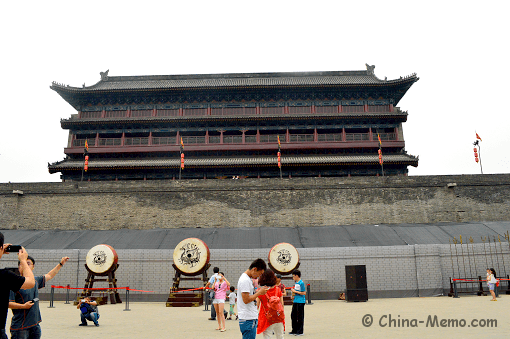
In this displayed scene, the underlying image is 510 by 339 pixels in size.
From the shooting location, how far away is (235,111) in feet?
111

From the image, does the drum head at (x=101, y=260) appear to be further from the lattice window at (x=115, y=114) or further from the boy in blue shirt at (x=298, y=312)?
the lattice window at (x=115, y=114)

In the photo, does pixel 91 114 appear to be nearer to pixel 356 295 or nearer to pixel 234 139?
pixel 234 139

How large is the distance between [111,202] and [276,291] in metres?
21.3

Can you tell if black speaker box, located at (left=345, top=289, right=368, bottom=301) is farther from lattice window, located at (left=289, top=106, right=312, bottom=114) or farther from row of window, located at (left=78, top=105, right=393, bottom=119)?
lattice window, located at (left=289, top=106, right=312, bottom=114)

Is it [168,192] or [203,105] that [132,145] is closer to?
[203,105]

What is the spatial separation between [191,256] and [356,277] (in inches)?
241

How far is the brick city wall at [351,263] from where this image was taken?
51.5 feet

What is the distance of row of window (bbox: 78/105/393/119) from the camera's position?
3347 cm

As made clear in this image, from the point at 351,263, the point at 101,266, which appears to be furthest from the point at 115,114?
the point at 351,263

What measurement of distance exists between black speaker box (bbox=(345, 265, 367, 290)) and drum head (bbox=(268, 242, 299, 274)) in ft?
6.53

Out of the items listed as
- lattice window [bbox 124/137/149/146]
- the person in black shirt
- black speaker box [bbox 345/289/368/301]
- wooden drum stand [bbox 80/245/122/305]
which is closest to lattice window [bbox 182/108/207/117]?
lattice window [bbox 124/137/149/146]

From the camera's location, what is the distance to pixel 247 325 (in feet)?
16.8

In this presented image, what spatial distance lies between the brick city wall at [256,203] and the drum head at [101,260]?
9041 millimetres

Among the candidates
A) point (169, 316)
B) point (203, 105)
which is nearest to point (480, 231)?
point (169, 316)
